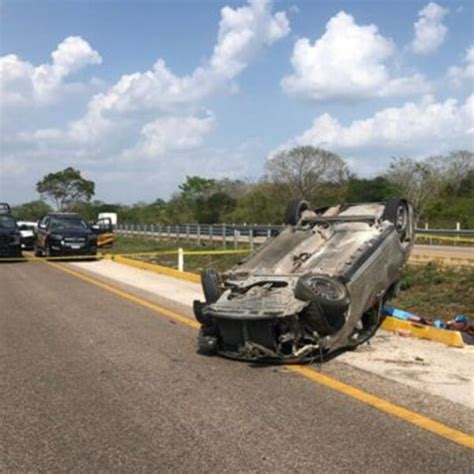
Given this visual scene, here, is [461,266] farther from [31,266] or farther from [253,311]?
[31,266]

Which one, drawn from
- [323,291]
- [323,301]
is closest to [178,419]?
[323,301]

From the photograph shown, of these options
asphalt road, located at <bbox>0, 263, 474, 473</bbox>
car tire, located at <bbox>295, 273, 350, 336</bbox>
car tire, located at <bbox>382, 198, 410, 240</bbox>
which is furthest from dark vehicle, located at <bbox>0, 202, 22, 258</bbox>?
car tire, located at <bbox>295, 273, 350, 336</bbox>

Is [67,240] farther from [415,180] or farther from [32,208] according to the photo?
[32,208]

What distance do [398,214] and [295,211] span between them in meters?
1.50

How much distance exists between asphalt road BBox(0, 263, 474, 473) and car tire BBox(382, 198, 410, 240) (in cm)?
260

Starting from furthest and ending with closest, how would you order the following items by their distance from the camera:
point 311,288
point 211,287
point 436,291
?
point 436,291 < point 211,287 < point 311,288

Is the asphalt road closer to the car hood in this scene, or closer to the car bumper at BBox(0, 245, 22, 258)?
the car bumper at BBox(0, 245, 22, 258)

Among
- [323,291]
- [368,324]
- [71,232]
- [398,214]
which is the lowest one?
[368,324]

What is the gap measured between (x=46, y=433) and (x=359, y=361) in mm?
3462

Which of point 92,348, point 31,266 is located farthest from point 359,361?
point 31,266

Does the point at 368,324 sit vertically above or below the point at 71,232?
below

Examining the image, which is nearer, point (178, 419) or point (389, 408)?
point (178, 419)

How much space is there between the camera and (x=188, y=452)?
4.79 meters

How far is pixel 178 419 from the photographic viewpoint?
5543 millimetres
